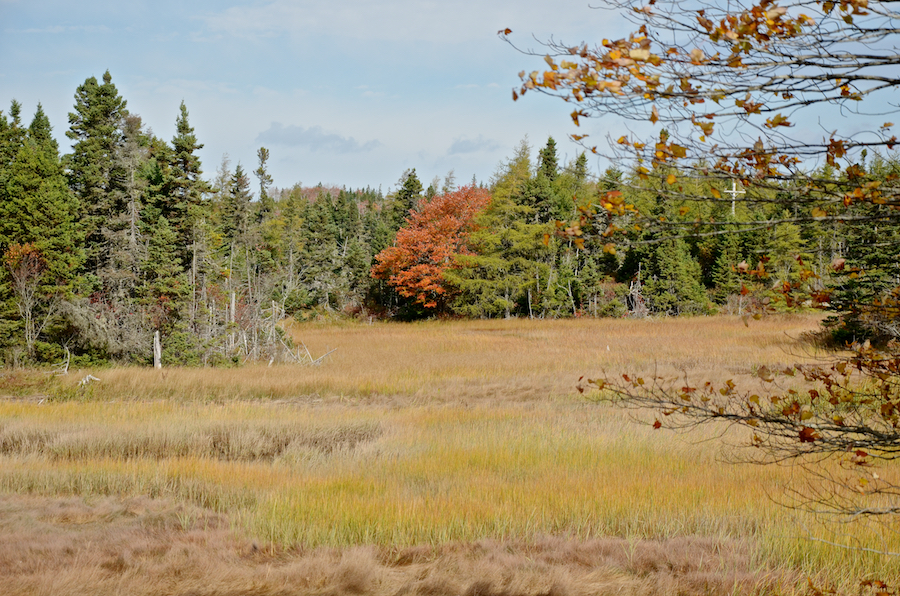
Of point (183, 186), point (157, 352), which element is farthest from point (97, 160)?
point (157, 352)

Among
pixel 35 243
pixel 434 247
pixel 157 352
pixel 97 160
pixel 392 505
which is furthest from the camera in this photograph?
pixel 434 247

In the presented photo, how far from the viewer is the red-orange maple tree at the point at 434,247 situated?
4450 centimetres

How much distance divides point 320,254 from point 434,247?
13.5m

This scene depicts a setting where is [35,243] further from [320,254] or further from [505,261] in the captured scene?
[320,254]

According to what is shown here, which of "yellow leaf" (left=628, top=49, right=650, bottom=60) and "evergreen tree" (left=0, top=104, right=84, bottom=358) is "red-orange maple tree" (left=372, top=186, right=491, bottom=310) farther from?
"yellow leaf" (left=628, top=49, right=650, bottom=60)

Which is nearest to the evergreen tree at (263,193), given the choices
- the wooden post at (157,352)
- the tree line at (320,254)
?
the tree line at (320,254)

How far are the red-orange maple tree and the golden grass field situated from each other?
2922 centimetres

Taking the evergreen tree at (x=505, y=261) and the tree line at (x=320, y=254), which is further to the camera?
the evergreen tree at (x=505, y=261)

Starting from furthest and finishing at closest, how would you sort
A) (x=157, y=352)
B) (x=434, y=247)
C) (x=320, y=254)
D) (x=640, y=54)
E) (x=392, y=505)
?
(x=320, y=254) < (x=434, y=247) < (x=157, y=352) < (x=392, y=505) < (x=640, y=54)

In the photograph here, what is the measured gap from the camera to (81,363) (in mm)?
23172

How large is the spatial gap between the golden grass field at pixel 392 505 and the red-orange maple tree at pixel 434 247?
29.2 metres

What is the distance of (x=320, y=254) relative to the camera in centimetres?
5409

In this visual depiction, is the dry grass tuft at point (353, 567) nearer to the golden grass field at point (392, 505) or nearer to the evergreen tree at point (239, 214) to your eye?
the golden grass field at point (392, 505)

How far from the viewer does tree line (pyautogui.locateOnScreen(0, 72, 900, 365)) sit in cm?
388
